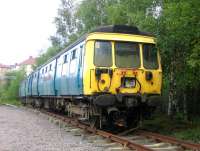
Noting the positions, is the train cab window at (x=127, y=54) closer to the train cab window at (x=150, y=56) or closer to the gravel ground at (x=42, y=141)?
the train cab window at (x=150, y=56)

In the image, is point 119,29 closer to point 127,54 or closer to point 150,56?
point 127,54

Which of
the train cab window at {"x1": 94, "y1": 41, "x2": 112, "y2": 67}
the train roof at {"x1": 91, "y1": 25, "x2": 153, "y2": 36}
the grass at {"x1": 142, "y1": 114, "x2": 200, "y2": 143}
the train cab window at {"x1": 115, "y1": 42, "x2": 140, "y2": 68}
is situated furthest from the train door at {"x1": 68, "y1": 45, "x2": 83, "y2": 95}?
the grass at {"x1": 142, "y1": 114, "x2": 200, "y2": 143}

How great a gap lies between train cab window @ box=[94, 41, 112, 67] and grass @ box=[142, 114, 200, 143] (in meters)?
2.71

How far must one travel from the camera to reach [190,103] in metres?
19.7

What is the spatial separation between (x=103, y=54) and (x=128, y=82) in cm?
109

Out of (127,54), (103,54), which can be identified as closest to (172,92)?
(127,54)

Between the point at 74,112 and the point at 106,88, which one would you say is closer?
the point at 106,88

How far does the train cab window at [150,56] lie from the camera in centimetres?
1447

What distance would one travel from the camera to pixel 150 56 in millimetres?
14633

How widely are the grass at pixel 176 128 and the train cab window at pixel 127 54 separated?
2.21m

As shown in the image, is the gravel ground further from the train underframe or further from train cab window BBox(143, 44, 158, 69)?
train cab window BBox(143, 44, 158, 69)

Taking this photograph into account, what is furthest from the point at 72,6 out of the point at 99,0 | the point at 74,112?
the point at 74,112

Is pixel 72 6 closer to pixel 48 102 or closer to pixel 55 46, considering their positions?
pixel 55 46

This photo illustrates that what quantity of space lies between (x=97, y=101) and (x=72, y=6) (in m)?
38.0
